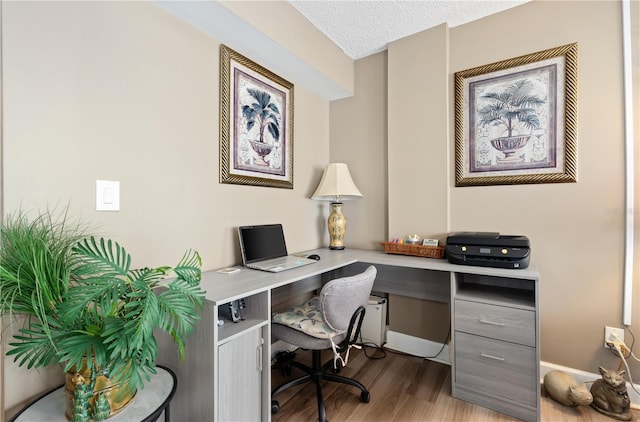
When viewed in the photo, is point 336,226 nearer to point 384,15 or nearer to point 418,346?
point 418,346

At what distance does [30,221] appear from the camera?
1048 mm

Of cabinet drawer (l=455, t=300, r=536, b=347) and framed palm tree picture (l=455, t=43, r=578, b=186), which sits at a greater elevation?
→ framed palm tree picture (l=455, t=43, r=578, b=186)

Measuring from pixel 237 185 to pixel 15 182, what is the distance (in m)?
0.99

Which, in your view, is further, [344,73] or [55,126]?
[344,73]

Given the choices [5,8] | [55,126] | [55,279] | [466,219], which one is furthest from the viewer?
[466,219]

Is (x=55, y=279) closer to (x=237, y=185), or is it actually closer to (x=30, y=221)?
(x=30, y=221)

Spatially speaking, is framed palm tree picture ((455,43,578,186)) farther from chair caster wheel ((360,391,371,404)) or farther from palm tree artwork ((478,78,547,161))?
chair caster wheel ((360,391,371,404))

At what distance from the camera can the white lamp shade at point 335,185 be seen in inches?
89.8

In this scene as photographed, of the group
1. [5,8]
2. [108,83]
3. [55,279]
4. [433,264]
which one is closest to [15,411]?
[55,279]

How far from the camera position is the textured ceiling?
1871mm

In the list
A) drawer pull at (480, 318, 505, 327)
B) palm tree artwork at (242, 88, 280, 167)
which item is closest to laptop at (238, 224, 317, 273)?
palm tree artwork at (242, 88, 280, 167)

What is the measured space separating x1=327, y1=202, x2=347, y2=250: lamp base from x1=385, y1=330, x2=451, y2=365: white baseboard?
33.4 inches

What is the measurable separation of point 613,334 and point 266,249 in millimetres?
2111

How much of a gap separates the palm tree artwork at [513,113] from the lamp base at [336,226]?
4.00ft
